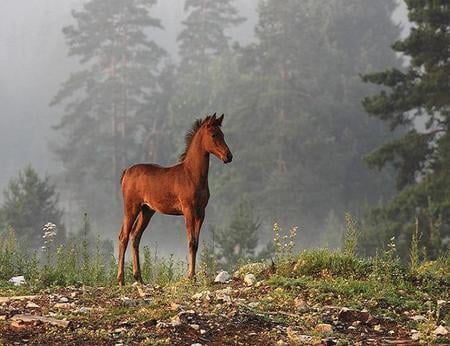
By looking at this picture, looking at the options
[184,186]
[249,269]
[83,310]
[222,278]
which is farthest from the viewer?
[184,186]

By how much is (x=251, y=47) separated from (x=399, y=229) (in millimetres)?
47517

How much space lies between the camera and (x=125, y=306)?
8.94 m

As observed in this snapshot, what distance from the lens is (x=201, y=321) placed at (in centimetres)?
804

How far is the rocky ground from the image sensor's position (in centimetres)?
757

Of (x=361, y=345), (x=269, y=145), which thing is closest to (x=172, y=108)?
(x=269, y=145)

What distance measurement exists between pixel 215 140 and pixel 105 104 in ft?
267

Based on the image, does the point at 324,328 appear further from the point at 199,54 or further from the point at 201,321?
the point at 199,54

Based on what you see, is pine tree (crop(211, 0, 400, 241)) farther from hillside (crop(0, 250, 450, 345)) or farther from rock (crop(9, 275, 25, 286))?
hillside (crop(0, 250, 450, 345))

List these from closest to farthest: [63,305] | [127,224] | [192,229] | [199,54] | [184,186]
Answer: [63,305]
[192,229]
[184,186]
[127,224]
[199,54]

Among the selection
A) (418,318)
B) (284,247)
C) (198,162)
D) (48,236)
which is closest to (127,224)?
(48,236)

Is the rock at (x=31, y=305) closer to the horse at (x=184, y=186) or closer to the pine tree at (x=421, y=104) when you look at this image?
the horse at (x=184, y=186)

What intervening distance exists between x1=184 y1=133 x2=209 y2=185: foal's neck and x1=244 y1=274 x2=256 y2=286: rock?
1594 mm

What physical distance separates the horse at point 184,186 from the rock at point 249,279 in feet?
3.31

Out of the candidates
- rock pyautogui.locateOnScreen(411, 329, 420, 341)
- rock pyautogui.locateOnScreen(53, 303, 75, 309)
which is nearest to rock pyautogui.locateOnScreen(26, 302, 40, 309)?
rock pyautogui.locateOnScreen(53, 303, 75, 309)
